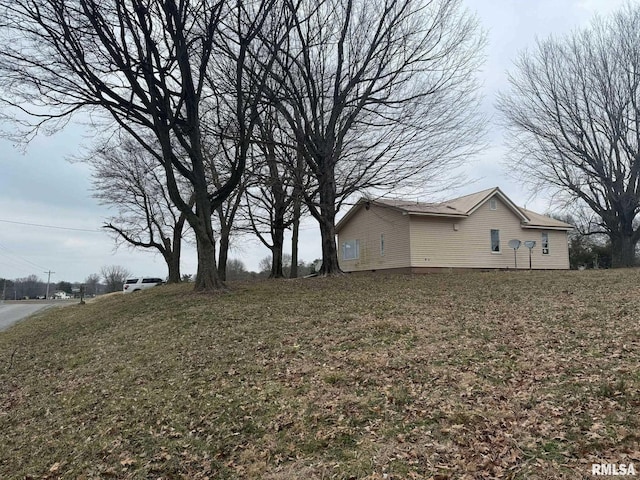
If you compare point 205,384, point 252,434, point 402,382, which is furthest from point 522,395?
point 205,384

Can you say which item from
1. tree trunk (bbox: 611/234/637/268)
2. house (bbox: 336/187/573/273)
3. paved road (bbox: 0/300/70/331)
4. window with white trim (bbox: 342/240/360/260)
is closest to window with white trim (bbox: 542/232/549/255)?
house (bbox: 336/187/573/273)

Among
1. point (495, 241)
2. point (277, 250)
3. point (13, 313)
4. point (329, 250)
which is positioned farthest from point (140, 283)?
point (495, 241)

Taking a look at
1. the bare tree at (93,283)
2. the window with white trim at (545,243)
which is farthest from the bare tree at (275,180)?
the bare tree at (93,283)

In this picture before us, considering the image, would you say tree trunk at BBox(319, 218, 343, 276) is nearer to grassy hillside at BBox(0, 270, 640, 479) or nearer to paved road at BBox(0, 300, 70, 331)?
grassy hillside at BBox(0, 270, 640, 479)

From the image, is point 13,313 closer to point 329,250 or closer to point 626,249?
point 329,250

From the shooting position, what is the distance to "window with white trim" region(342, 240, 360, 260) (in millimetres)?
24484

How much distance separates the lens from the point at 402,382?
5117mm

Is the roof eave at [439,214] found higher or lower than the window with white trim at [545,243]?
higher

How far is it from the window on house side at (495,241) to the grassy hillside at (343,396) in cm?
1258

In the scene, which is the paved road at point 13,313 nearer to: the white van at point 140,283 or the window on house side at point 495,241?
the white van at point 140,283

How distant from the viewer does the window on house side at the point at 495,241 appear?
71.8 feet

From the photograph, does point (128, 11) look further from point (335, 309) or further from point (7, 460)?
point (7, 460)

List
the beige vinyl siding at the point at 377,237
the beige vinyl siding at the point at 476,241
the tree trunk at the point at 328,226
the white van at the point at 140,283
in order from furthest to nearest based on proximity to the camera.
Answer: the white van at the point at 140,283, the beige vinyl siding at the point at 377,237, the beige vinyl siding at the point at 476,241, the tree trunk at the point at 328,226

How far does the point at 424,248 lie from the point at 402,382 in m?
15.4
